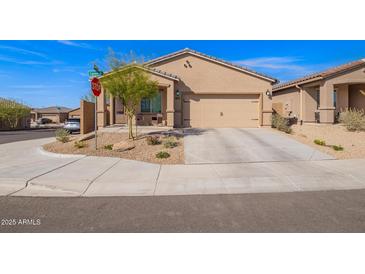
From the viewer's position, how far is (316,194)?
5500 millimetres

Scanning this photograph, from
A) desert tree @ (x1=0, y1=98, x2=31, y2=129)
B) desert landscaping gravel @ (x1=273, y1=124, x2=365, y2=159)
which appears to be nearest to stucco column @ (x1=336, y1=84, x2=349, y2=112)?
desert landscaping gravel @ (x1=273, y1=124, x2=365, y2=159)

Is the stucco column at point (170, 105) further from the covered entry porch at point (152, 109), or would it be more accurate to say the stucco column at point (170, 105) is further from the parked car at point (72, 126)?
the parked car at point (72, 126)

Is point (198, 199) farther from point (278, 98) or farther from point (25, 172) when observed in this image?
point (278, 98)

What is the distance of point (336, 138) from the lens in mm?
12656

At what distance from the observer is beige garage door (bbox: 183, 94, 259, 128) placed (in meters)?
16.5

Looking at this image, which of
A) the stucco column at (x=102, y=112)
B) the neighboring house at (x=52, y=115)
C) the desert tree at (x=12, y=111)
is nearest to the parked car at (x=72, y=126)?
the stucco column at (x=102, y=112)

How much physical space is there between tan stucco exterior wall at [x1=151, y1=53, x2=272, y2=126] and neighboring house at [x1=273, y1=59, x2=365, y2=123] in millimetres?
3350

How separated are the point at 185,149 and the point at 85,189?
4.92 metres

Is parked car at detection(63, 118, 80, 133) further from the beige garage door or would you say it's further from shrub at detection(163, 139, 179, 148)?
shrub at detection(163, 139, 179, 148)

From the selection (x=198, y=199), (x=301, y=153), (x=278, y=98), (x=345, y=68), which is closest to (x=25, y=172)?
(x=198, y=199)

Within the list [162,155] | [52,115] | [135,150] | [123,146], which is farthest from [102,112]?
[52,115]

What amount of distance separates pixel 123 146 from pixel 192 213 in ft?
21.7

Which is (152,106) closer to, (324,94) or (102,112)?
(102,112)

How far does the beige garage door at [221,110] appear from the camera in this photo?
16.5m
